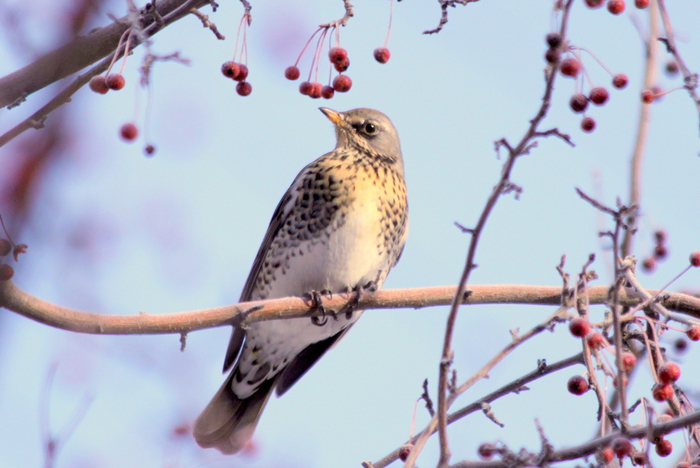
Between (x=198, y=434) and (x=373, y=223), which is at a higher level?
(x=373, y=223)

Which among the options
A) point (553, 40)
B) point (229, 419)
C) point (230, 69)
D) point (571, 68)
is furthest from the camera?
point (229, 419)

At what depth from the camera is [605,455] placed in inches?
80.1

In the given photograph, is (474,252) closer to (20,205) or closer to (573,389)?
(573,389)

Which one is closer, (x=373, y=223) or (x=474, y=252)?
(x=474, y=252)

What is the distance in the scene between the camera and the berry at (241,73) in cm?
284

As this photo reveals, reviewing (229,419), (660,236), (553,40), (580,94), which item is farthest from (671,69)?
(229,419)

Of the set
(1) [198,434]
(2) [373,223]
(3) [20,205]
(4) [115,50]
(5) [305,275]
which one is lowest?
(3) [20,205]

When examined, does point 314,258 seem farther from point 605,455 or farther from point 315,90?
point 605,455

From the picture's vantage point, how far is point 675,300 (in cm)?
327

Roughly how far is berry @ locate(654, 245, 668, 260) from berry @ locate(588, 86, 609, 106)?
1.42m

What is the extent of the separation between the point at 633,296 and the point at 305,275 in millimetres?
1767

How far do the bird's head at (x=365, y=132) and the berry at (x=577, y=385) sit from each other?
8.44ft

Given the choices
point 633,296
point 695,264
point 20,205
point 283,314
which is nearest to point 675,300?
point 633,296

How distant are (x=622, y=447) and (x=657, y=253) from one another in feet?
6.05
